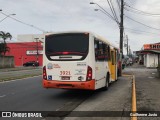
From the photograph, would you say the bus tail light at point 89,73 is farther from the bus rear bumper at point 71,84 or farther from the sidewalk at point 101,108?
the sidewalk at point 101,108

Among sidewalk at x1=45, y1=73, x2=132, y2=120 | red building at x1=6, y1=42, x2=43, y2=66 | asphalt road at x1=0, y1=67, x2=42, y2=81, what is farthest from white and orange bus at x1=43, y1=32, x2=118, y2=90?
red building at x1=6, y1=42, x2=43, y2=66

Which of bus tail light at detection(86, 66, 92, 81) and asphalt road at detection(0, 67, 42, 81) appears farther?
asphalt road at detection(0, 67, 42, 81)

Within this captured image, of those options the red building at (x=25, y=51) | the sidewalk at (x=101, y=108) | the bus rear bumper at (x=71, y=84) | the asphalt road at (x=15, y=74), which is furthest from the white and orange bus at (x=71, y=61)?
the red building at (x=25, y=51)

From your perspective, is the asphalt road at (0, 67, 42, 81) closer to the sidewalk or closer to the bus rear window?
the bus rear window

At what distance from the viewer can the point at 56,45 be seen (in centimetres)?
1569

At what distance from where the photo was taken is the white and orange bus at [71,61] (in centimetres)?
1505

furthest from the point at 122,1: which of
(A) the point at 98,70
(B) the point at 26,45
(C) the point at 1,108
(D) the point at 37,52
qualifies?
(B) the point at 26,45

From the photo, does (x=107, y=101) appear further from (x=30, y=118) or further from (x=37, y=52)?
(x=37, y=52)

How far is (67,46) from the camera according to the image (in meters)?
15.5

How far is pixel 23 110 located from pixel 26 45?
94372mm

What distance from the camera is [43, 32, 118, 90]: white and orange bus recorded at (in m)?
15.0

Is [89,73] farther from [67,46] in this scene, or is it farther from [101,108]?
[101,108]

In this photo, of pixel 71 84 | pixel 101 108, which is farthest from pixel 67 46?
pixel 101 108

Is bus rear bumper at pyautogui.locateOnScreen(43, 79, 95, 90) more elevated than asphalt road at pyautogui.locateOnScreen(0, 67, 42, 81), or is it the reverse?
bus rear bumper at pyautogui.locateOnScreen(43, 79, 95, 90)
